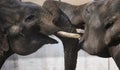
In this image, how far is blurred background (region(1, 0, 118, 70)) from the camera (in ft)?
5.76

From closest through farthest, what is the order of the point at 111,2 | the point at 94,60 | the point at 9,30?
the point at 111,2, the point at 9,30, the point at 94,60

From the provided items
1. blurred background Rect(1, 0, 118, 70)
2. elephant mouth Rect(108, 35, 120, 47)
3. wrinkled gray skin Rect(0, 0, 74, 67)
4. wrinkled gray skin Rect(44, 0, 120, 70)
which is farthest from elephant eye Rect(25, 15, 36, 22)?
blurred background Rect(1, 0, 118, 70)

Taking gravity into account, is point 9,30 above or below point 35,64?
above

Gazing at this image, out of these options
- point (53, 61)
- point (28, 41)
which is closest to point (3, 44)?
point (28, 41)

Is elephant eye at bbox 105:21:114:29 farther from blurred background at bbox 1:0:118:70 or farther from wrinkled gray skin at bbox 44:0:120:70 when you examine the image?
blurred background at bbox 1:0:118:70

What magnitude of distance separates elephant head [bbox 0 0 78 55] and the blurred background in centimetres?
68

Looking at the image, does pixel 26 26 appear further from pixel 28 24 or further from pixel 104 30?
pixel 104 30

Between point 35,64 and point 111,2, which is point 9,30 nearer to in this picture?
point 111,2

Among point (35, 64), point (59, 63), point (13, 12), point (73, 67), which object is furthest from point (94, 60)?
point (13, 12)

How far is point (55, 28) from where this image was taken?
1.04 meters

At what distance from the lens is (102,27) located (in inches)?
35.4

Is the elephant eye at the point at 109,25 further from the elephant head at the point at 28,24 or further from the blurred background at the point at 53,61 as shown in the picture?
the blurred background at the point at 53,61

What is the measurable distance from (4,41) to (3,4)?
92mm

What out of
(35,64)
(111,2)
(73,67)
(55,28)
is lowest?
(35,64)
